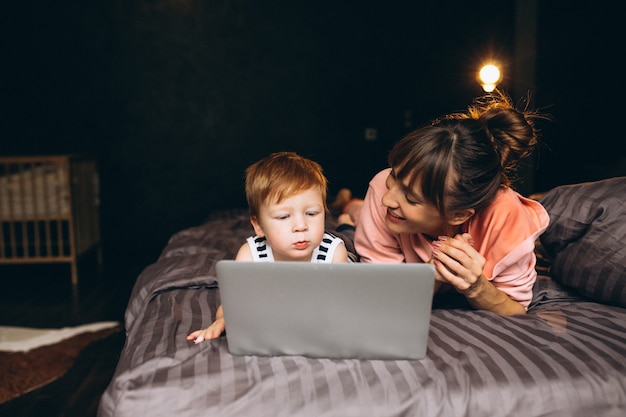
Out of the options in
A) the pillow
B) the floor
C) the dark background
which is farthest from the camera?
the dark background

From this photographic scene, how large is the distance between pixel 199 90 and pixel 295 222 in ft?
11.9

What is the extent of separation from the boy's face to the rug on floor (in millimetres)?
1285

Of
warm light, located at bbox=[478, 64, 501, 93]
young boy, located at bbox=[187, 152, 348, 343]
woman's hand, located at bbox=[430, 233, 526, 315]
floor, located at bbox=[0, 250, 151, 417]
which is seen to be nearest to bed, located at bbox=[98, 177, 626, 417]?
woman's hand, located at bbox=[430, 233, 526, 315]

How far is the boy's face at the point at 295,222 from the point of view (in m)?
1.22

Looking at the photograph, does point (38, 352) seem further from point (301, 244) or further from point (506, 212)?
point (506, 212)

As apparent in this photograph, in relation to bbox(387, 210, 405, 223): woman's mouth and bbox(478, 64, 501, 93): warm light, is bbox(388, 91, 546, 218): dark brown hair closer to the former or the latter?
bbox(387, 210, 405, 223): woman's mouth

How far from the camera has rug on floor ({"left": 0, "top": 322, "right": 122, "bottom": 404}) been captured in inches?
78.0

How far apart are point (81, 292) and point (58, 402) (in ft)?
5.28

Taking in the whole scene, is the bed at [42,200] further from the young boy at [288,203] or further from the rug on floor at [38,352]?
the young boy at [288,203]

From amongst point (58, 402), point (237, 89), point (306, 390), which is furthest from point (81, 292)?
point (306, 390)

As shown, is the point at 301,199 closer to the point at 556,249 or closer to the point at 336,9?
the point at 556,249

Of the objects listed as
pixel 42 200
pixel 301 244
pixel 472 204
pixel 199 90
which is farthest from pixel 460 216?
pixel 199 90

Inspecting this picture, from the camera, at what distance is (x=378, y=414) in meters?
0.89

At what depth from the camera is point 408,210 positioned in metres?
1.24
